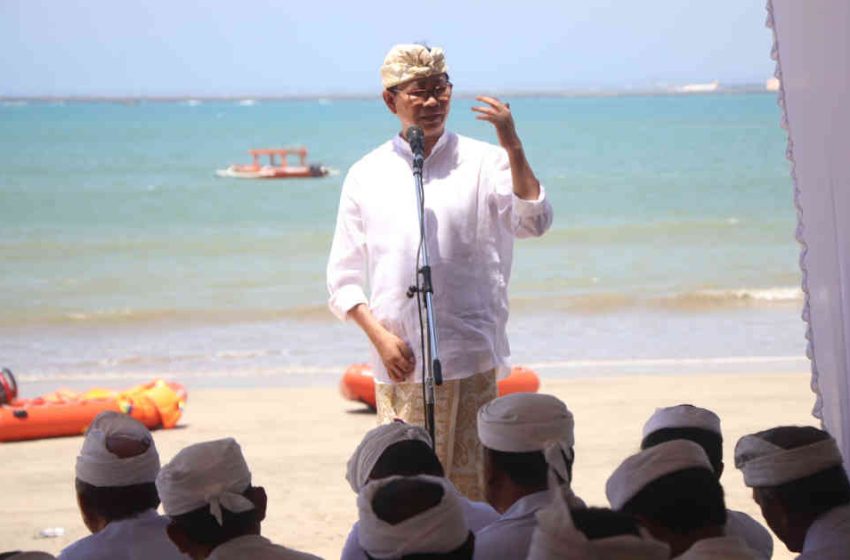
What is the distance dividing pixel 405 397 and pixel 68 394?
5087mm

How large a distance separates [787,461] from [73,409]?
20.8 feet

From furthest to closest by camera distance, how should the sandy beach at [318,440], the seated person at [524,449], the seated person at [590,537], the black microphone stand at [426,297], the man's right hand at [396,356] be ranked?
the sandy beach at [318,440] < the man's right hand at [396,356] < the black microphone stand at [426,297] < the seated person at [524,449] < the seated person at [590,537]

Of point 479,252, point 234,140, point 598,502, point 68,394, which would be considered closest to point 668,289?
point 68,394

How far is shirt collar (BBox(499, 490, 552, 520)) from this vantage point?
318 cm

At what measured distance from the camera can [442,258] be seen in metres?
4.54

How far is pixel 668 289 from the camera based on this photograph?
17.8 m

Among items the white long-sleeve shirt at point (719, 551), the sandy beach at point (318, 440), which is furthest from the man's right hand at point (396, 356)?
the white long-sleeve shirt at point (719, 551)

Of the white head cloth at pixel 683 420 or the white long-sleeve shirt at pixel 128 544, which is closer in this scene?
the white long-sleeve shirt at pixel 128 544

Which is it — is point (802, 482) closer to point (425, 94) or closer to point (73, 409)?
point (425, 94)

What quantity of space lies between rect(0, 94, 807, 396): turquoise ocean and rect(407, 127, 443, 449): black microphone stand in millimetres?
7036

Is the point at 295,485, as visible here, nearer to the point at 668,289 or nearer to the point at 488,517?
the point at 488,517

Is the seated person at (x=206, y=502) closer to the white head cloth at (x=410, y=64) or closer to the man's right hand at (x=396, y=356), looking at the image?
the man's right hand at (x=396, y=356)

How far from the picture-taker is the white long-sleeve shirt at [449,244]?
4.54 m

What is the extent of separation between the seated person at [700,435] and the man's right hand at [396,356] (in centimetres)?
103
